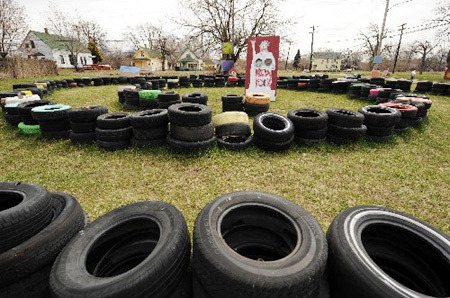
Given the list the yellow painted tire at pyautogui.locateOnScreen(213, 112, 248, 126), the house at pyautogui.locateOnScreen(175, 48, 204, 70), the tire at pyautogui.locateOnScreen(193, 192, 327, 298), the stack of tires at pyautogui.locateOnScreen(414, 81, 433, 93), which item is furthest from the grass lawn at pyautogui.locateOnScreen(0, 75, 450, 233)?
the house at pyautogui.locateOnScreen(175, 48, 204, 70)

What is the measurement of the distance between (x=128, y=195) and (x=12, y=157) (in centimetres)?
381

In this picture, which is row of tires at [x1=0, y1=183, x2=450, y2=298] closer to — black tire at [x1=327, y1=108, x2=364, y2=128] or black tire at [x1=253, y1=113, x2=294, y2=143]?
black tire at [x1=253, y1=113, x2=294, y2=143]

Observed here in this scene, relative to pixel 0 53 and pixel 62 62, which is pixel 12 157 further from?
pixel 62 62

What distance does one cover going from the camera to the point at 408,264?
2.08 meters

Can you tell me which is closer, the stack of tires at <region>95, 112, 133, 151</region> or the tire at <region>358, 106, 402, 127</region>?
the stack of tires at <region>95, 112, 133, 151</region>

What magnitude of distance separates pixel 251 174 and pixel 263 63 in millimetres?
9754

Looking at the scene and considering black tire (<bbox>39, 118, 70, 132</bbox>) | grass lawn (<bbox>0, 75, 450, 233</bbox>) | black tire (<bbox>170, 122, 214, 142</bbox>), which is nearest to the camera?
grass lawn (<bbox>0, 75, 450, 233</bbox>)

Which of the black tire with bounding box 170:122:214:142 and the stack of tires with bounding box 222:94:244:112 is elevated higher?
the stack of tires with bounding box 222:94:244:112

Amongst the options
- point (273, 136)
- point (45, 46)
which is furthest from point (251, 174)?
point (45, 46)

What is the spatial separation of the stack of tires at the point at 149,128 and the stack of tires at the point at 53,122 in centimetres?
219

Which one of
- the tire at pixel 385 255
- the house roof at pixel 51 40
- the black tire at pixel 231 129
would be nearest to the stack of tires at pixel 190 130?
the black tire at pixel 231 129

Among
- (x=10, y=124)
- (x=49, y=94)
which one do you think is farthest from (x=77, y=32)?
(x=10, y=124)

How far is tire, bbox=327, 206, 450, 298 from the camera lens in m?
1.58

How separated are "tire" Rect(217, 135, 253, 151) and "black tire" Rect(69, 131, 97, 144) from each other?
336 centimetres
